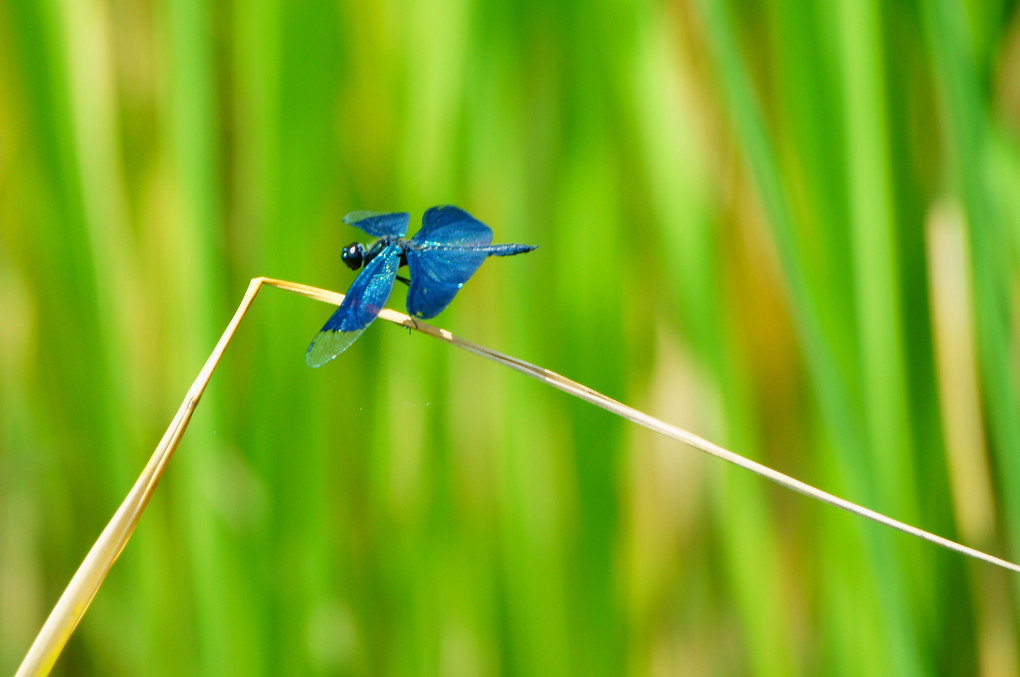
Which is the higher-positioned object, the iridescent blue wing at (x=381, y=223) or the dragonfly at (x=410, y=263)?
the iridescent blue wing at (x=381, y=223)

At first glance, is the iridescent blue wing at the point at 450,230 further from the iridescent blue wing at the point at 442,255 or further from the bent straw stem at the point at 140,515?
the bent straw stem at the point at 140,515

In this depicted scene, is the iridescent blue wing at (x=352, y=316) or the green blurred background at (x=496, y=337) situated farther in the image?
the green blurred background at (x=496, y=337)

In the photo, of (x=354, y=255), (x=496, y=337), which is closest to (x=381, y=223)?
(x=354, y=255)

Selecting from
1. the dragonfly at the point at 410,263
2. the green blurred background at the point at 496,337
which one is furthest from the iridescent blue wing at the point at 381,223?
the green blurred background at the point at 496,337

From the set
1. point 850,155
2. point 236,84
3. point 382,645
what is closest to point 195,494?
point 382,645

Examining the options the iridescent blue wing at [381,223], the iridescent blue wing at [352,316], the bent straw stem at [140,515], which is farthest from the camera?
the iridescent blue wing at [381,223]

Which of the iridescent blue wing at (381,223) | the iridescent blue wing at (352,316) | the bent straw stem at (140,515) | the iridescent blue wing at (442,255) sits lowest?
the bent straw stem at (140,515)

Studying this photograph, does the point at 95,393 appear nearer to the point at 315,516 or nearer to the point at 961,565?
the point at 315,516
